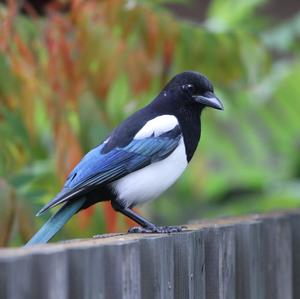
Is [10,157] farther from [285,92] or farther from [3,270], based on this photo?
[285,92]

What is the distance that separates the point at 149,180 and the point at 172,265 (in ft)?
3.47

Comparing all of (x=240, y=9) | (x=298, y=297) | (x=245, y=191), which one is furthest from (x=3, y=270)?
(x=245, y=191)

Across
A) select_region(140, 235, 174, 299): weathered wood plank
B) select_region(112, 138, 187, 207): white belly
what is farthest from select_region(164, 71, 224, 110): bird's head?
select_region(140, 235, 174, 299): weathered wood plank

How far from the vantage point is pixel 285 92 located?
5.80 metres

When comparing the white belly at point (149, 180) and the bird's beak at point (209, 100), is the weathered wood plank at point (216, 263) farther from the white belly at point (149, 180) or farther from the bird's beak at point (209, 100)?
the bird's beak at point (209, 100)

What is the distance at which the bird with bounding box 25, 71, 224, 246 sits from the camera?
3.47m

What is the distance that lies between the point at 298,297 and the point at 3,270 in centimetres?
193

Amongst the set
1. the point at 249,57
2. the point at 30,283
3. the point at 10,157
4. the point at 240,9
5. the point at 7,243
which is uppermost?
the point at 240,9

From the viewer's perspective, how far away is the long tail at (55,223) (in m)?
3.10

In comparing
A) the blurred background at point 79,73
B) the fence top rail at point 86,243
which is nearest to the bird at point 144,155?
the blurred background at point 79,73

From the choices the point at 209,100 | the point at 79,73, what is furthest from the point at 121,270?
the point at 79,73

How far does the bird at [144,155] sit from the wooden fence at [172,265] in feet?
1.36

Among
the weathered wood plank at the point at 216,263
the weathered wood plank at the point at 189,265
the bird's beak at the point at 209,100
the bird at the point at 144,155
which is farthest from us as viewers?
the bird's beak at the point at 209,100

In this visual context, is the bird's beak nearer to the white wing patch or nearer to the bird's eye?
the bird's eye
